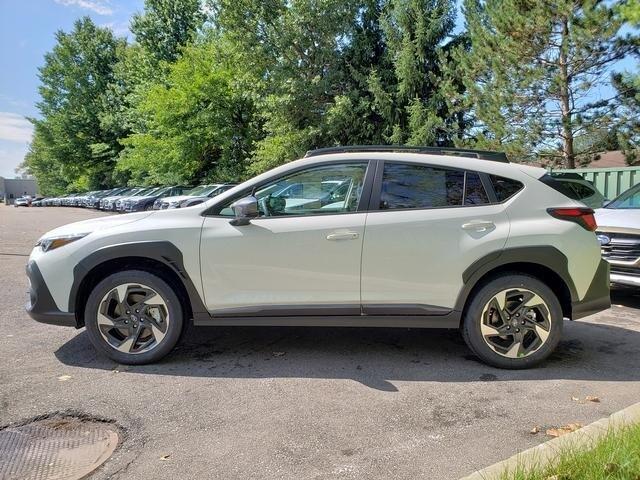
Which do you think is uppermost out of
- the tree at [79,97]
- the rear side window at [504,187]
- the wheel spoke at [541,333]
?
the tree at [79,97]

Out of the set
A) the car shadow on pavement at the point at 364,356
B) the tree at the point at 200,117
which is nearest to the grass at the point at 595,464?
the car shadow on pavement at the point at 364,356

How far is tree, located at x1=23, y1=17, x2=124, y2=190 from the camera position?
1822 inches

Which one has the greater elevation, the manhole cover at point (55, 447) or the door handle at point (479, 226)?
the door handle at point (479, 226)

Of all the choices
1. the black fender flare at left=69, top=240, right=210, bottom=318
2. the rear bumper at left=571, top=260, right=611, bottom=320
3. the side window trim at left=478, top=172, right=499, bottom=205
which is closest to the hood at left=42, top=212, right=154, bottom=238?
the black fender flare at left=69, top=240, right=210, bottom=318

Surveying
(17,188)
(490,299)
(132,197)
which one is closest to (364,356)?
(490,299)

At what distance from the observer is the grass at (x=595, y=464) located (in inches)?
91.1

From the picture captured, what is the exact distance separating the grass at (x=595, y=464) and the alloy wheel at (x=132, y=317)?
2797 millimetres

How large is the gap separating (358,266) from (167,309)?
1568 millimetres

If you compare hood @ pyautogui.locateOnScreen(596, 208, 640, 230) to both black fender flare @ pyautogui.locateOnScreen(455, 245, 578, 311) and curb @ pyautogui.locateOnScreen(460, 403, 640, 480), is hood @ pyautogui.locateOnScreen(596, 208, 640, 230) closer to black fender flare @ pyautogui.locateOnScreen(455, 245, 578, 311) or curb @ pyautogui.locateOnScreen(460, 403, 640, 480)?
black fender flare @ pyautogui.locateOnScreen(455, 245, 578, 311)

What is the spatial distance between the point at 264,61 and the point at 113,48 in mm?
29863

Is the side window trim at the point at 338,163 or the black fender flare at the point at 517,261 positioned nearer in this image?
the black fender flare at the point at 517,261

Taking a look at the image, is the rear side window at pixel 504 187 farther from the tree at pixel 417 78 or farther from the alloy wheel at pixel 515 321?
the tree at pixel 417 78

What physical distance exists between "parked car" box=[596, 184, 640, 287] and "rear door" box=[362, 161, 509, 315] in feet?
9.56

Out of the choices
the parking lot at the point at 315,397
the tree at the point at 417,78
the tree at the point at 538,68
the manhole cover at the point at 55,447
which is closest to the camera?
the manhole cover at the point at 55,447
